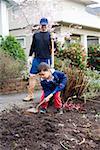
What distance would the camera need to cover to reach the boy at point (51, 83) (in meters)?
6.43

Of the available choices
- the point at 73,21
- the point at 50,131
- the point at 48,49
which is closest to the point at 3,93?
the point at 48,49

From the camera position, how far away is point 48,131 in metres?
5.18

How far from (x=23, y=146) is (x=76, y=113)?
2.21 metres

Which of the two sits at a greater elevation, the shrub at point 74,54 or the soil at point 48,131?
the shrub at point 74,54

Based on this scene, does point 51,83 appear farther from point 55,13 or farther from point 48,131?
point 55,13

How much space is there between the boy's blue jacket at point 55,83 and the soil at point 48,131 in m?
0.44

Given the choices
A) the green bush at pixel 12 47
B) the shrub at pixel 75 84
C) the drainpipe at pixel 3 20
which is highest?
the drainpipe at pixel 3 20

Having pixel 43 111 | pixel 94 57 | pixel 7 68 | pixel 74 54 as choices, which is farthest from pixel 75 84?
pixel 94 57

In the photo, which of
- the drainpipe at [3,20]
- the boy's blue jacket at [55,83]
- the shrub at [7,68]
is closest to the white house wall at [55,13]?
the drainpipe at [3,20]

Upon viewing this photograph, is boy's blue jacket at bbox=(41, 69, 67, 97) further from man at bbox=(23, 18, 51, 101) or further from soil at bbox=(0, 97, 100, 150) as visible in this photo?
man at bbox=(23, 18, 51, 101)

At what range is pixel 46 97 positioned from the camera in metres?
6.58

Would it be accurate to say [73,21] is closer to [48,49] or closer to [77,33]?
[77,33]

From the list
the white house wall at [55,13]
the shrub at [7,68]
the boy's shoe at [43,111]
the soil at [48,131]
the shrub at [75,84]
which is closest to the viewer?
the soil at [48,131]

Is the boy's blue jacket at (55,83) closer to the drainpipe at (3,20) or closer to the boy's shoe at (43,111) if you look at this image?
the boy's shoe at (43,111)
